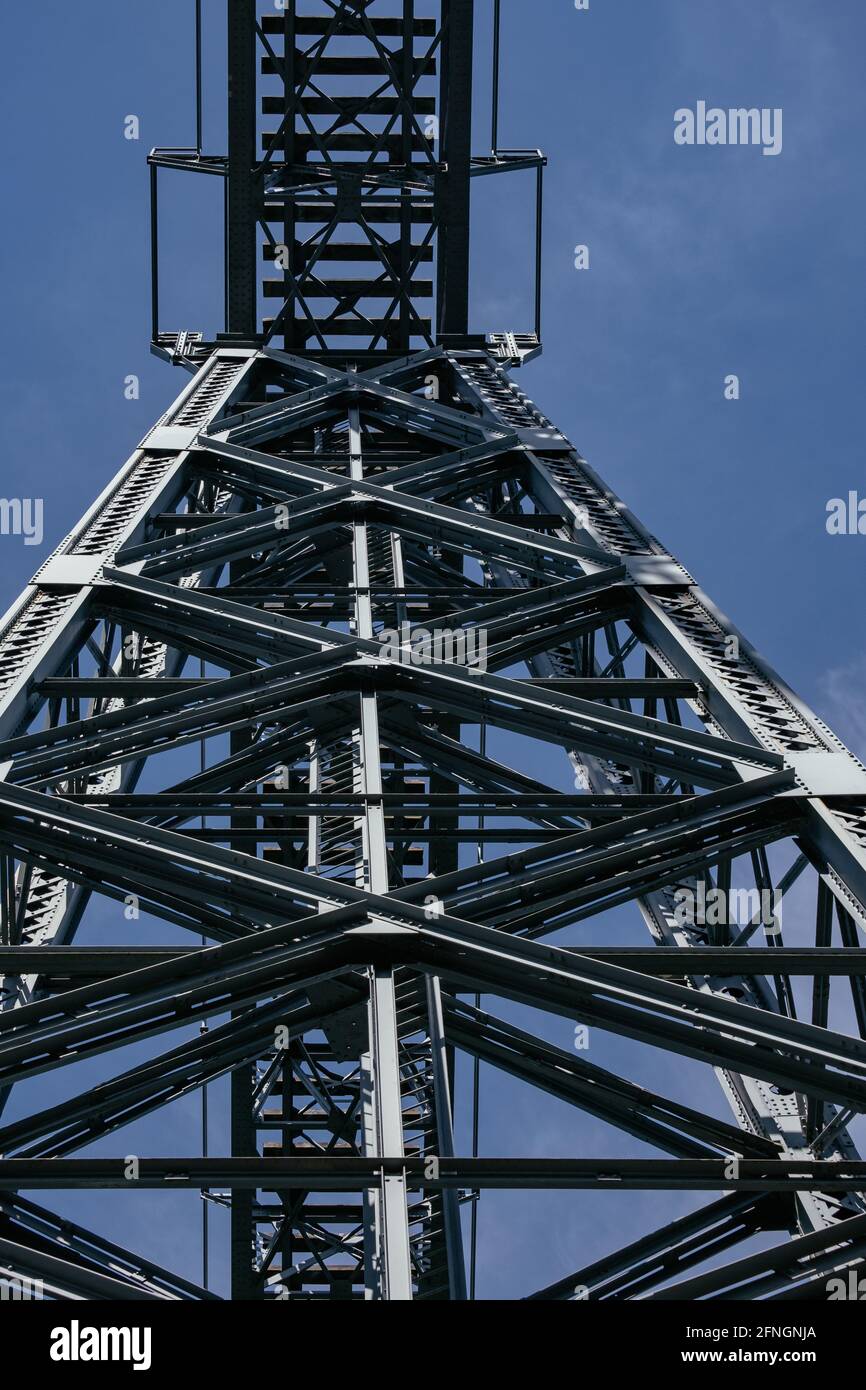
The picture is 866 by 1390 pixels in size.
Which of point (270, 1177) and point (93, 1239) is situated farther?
point (93, 1239)

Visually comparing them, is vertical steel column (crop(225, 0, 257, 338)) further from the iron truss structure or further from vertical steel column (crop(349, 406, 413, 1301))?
vertical steel column (crop(349, 406, 413, 1301))

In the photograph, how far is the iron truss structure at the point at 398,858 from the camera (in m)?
7.98

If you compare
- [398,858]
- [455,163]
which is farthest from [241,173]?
[398,858]

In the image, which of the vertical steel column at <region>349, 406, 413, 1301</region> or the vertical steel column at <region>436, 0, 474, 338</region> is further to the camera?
the vertical steel column at <region>436, 0, 474, 338</region>

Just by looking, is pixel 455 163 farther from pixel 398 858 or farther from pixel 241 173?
pixel 398 858

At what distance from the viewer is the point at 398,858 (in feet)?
60.2

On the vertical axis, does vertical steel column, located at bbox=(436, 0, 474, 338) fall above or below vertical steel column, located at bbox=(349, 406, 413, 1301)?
above

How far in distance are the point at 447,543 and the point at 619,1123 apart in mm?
7176

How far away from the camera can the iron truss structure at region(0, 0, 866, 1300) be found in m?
7.98

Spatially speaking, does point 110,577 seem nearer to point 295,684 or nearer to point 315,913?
point 295,684

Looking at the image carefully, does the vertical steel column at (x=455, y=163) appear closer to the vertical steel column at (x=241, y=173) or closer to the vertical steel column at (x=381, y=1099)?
the vertical steel column at (x=241, y=173)

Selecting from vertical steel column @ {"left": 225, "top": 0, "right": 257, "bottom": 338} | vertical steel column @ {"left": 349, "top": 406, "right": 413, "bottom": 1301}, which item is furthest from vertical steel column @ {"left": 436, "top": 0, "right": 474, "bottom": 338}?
vertical steel column @ {"left": 349, "top": 406, "right": 413, "bottom": 1301}
